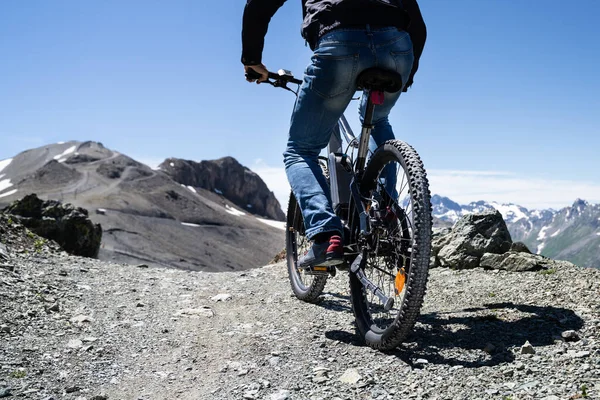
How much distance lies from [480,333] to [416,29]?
268 cm

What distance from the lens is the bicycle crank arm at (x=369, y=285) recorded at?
12.0 ft

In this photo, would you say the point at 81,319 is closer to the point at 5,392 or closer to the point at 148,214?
the point at 5,392

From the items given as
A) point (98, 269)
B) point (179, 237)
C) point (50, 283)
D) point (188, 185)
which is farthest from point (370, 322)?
point (188, 185)

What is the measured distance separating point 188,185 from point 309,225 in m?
163

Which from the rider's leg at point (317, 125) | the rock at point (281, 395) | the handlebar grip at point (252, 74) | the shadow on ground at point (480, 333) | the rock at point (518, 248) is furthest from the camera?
the rock at point (518, 248)

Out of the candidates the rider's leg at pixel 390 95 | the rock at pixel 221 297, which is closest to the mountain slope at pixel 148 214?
the rock at pixel 221 297

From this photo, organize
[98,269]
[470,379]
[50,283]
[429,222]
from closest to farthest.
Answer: [470,379] → [429,222] → [50,283] → [98,269]

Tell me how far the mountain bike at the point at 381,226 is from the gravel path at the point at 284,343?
32 cm

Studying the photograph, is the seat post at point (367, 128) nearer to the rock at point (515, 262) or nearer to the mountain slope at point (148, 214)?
the rock at point (515, 262)

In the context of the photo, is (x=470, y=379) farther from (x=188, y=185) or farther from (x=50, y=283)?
(x=188, y=185)

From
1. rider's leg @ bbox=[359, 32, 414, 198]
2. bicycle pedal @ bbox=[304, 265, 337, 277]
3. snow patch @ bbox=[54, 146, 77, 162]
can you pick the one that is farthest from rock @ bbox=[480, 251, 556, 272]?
snow patch @ bbox=[54, 146, 77, 162]

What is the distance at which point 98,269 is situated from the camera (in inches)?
312

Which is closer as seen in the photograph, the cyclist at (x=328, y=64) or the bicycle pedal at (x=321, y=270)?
the cyclist at (x=328, y=64)

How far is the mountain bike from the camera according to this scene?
11.5 feet
